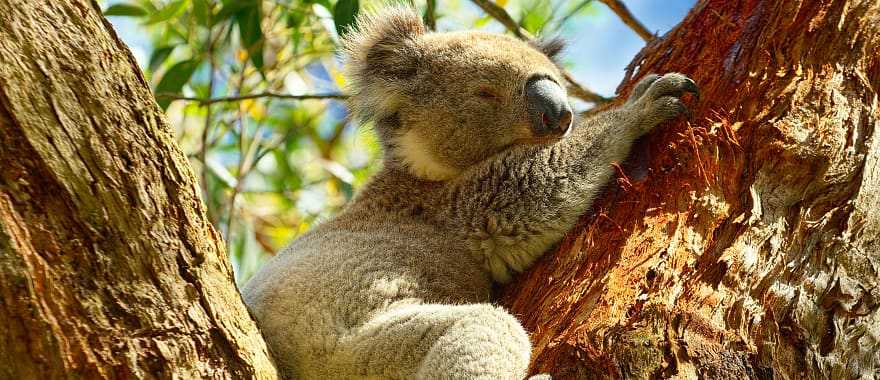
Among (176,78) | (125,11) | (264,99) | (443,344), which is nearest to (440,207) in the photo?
(443,344)

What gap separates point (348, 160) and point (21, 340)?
6232 millimetres

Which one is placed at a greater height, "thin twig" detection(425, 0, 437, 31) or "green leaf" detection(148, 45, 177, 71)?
"green leaf" detection(148, 45, 177, 71)

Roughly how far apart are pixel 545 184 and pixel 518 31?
1675mm

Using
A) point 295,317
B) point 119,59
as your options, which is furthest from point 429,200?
point 119,59

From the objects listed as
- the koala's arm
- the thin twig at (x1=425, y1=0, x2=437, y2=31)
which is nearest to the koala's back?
the koala's arm

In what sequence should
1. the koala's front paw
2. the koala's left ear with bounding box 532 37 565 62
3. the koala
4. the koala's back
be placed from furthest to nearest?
the koala's left ear with bounding box 532 37 565 62 < the koala's front paw < the koala's back < the koala

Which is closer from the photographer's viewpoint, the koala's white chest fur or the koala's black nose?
the koala's black nose

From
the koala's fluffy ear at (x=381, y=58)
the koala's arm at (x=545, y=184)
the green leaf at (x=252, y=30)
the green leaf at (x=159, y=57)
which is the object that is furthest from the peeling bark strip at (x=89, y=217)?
the green leaf at (x=159, y=57)

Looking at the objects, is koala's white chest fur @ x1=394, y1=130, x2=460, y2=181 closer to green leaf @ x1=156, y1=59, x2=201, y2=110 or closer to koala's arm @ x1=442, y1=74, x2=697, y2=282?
koala's arm @ x1=442, y1=74, x2=697, y2=282

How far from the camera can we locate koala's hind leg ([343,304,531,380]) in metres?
2.22

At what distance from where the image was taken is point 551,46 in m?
4.28

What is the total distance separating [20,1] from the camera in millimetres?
1684

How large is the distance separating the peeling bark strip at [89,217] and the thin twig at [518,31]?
2.89 m

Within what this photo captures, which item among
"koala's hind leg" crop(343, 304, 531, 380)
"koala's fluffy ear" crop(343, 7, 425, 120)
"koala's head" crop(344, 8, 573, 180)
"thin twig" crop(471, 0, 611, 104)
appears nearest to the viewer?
"koala's hind leg" crop(343, 304, 531, 380)
